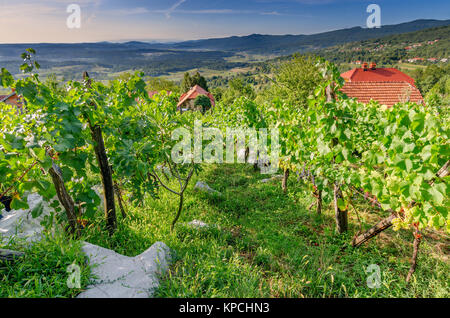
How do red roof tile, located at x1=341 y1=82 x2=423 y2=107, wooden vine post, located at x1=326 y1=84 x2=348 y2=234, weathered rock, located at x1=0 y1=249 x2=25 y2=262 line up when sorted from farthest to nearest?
red roof tile, located at x1=341 y1=82 x2=423 y2=107
wooden vine post, located at x1=326 y1=84 x2=348 y2=234
weathered rock, located at x1=0 y1=249 x2=25 y2=262

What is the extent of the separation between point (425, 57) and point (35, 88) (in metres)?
108

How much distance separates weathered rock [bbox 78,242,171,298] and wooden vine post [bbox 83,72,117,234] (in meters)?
0.63

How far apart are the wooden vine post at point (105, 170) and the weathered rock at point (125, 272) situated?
24.8 inches

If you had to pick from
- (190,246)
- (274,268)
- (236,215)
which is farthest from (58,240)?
(236,215)

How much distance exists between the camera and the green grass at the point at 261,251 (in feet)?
7.07

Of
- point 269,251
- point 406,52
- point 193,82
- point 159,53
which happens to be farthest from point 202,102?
point 159,53

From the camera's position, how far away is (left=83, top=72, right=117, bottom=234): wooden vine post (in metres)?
2.76

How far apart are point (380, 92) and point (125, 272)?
66.7 ft

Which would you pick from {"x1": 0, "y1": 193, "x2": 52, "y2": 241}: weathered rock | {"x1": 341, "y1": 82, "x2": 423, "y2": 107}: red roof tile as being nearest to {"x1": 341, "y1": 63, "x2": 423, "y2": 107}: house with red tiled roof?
{"x1": 341, "y1": 82, "x2": 423, "y2": 107}: red roof tile

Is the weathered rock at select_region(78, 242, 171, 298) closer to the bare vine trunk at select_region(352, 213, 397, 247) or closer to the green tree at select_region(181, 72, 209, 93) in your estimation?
the bare vine trunk at select_region(352, 213, 397, 247)

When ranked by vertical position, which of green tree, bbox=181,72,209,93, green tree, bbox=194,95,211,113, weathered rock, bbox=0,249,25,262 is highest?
green tree, bbox=181,72,209,93

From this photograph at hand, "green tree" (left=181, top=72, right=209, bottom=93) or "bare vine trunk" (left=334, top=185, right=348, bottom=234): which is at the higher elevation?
"green tree" (left=181, top=72, right=209, bottom=93)

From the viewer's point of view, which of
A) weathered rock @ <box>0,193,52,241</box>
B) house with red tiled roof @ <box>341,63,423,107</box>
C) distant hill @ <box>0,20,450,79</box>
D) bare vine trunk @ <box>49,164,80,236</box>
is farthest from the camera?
distant hill @ <box>0,20,450,79</box>

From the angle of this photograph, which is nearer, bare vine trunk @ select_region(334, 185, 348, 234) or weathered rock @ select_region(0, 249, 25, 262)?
weathered rock @ select_region(0, 249, 25, 262)
